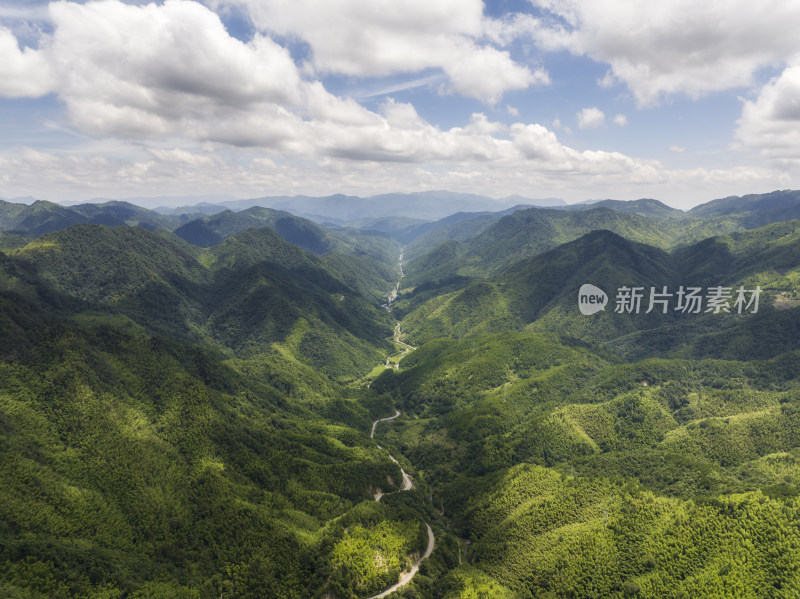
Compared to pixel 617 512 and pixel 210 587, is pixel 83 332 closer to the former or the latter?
pixel 210 587

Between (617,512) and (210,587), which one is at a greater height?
(617,512)

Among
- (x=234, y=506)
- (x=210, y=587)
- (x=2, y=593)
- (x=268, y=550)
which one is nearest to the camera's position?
(x=2, y=593)

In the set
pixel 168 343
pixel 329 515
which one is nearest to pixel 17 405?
pixel 168 343

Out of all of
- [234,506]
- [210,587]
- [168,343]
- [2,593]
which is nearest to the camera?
[2,593]

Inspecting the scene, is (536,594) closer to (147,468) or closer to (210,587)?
(210,587)

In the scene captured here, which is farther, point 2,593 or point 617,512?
point 617,512

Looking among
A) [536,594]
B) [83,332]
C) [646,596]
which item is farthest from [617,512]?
[83,332]

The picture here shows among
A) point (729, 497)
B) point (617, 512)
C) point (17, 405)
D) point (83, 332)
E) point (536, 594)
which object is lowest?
point (536, 594)

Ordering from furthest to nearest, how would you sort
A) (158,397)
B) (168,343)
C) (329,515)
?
(168,343) < (158,397) < (329,515)

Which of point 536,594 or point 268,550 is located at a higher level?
point 268,550
